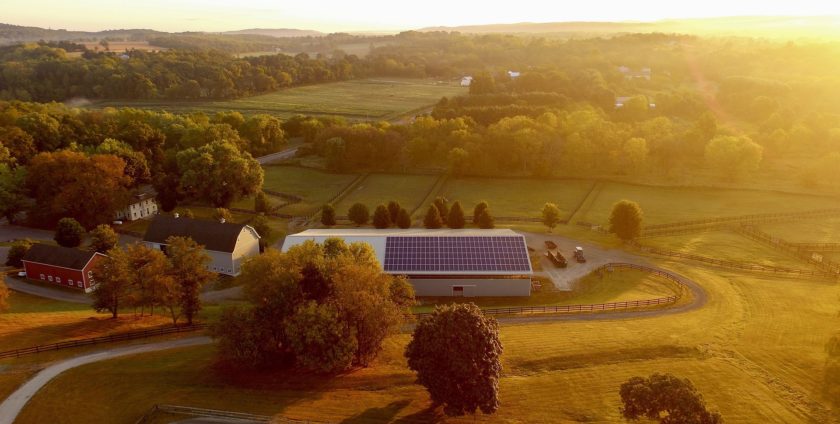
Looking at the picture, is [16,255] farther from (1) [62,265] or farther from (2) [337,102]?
(2) [337,102]

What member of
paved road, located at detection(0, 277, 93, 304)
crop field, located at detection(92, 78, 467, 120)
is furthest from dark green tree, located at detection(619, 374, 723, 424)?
crop field, located at detection(92, 78, 467, 120)

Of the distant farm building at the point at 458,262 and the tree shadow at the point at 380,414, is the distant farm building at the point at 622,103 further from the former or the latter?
the tree shadow at the point at 380,414

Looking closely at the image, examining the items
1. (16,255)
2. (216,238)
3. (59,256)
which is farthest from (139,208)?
(216,238)

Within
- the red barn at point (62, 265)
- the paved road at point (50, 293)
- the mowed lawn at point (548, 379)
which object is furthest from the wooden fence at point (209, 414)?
the red barn at point (62, 265)

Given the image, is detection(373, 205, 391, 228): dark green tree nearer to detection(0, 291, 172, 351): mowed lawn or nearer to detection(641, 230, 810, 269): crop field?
detection(0, 291, 172, 351): mowed lawn

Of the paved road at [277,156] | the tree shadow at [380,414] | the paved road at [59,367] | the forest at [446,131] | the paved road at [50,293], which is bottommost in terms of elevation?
the paved road at [50,293]

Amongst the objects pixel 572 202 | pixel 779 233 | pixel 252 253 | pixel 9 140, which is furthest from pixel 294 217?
pixel 779 233
